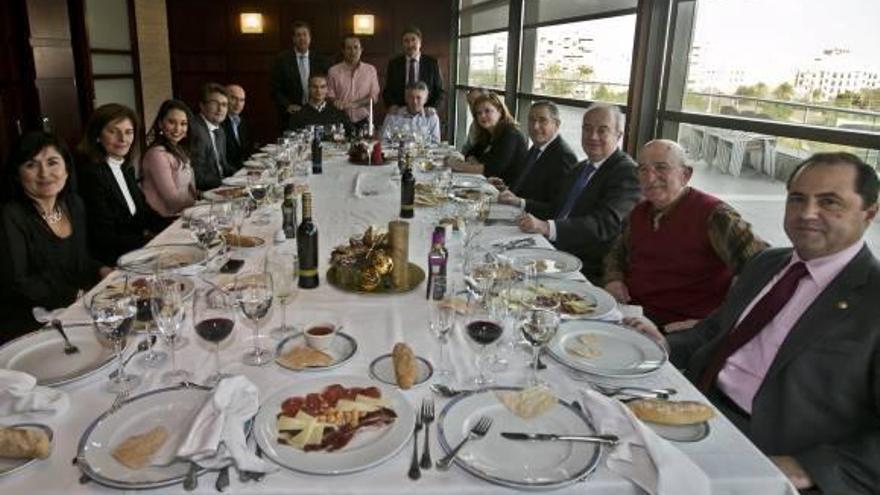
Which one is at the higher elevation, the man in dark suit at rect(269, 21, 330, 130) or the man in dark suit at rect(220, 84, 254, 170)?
the man in dark suit at rect(269, 21, 330, 130)

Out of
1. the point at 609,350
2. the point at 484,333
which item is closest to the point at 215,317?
the point at 484,333

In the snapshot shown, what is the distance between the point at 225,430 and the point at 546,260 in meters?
1.32

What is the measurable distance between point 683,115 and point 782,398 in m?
2.57

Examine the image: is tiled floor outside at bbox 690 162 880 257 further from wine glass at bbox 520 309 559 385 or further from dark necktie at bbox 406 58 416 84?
dark necktie at bbox 406 58 416 84

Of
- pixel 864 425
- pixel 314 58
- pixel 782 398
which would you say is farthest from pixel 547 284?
pixel 314 58

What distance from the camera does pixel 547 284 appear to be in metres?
1.82

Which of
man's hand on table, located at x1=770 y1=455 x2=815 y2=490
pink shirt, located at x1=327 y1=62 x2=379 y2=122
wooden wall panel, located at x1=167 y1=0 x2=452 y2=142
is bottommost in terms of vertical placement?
man's hand on table, located at x1=770 y1=455 x2=815 y2=490

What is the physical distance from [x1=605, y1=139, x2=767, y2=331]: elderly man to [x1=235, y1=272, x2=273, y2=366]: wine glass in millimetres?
1434

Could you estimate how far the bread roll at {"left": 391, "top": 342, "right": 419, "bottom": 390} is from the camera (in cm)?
122

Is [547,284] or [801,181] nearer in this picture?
[801,181]

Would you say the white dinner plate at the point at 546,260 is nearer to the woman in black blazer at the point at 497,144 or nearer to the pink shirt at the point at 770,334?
the pink shirt at the point at 770,334

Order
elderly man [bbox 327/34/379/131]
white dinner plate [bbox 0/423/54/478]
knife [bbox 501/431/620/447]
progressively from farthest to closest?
elderly man [bbox 327/34/379/131], knife [bbox 501/431/620/447], white dinner plate [bbox 0/423/54/478]

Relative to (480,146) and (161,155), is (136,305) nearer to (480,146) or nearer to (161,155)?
(161,155)

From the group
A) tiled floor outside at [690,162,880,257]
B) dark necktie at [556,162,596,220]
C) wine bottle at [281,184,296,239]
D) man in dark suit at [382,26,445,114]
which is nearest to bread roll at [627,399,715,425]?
wine bottle at [281,184,296,239]
